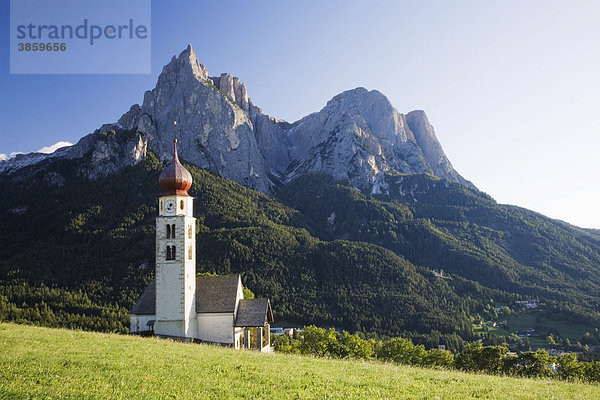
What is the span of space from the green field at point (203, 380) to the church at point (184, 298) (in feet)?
73.4

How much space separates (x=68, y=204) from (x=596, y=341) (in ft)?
561

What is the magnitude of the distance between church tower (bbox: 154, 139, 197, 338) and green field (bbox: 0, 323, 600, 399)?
22.2 m

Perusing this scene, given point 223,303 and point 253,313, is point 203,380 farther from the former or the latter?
point 223,303

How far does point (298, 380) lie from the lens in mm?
20547

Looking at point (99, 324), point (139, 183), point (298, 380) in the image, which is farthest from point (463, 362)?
point (139, 183)

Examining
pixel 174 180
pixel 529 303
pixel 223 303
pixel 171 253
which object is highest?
pixel 174 180

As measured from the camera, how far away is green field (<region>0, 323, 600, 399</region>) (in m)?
17.7

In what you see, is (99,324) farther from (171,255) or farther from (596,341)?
(596,341)

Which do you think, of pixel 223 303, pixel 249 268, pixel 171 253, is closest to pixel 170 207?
pixel 171 253

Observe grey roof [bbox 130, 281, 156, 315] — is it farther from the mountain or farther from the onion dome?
the mountain

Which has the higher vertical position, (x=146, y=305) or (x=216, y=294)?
(x=216, y=294)

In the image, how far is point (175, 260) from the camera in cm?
5050

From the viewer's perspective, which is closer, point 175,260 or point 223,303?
point 175,260

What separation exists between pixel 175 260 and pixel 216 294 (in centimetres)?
587
